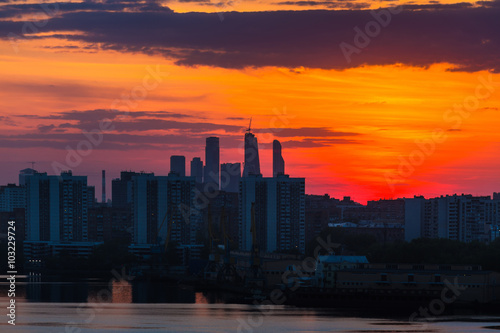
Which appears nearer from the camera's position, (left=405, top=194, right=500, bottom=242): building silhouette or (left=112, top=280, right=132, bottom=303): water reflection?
(left=112, top=280, right=132, bottom=303): water reflection

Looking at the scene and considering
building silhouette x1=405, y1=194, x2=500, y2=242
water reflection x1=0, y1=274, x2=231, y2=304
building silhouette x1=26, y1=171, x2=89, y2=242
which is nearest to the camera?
water reflection x1=0, y1=274, x2=231, y2=304

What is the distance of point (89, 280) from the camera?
6366 centimetres

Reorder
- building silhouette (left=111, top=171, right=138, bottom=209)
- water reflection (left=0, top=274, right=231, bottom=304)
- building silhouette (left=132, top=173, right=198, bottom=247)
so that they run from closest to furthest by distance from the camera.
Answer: water reflection (left=0, top=274, right=231, bottom=304), building silhouette (left=132, top=173, right=198, bottom=247), building silhouette (left=111, top=171, right=138, bottom=209)

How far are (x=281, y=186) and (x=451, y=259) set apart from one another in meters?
35.8

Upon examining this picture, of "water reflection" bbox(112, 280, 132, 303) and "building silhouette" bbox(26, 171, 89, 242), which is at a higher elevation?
"building silhouette" bbox(26, 171, 89, 242)

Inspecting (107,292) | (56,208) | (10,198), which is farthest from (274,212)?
(10,198)

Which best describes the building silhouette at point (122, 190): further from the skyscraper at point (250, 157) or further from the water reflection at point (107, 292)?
the water reflection at point (107, 292)

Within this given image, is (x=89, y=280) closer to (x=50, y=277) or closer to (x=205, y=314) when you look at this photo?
(x=50, y=277)

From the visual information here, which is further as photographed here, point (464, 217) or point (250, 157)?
point (250, 157)

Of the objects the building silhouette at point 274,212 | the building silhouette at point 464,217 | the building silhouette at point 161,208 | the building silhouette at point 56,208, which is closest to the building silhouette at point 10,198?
the building silhouette at point 56,208

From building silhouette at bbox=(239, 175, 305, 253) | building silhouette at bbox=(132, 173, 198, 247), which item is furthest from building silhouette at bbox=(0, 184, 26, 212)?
building silhouette at bbox=(239, 175, 305, 253)

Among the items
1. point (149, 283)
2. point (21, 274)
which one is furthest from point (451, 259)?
point (21, 274)

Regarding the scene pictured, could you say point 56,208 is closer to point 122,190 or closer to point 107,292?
point 122,190

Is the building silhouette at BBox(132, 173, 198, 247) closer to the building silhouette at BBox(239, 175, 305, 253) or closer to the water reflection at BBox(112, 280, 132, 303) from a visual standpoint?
the building silhouette at BBox(239, 175, 305, 253)
